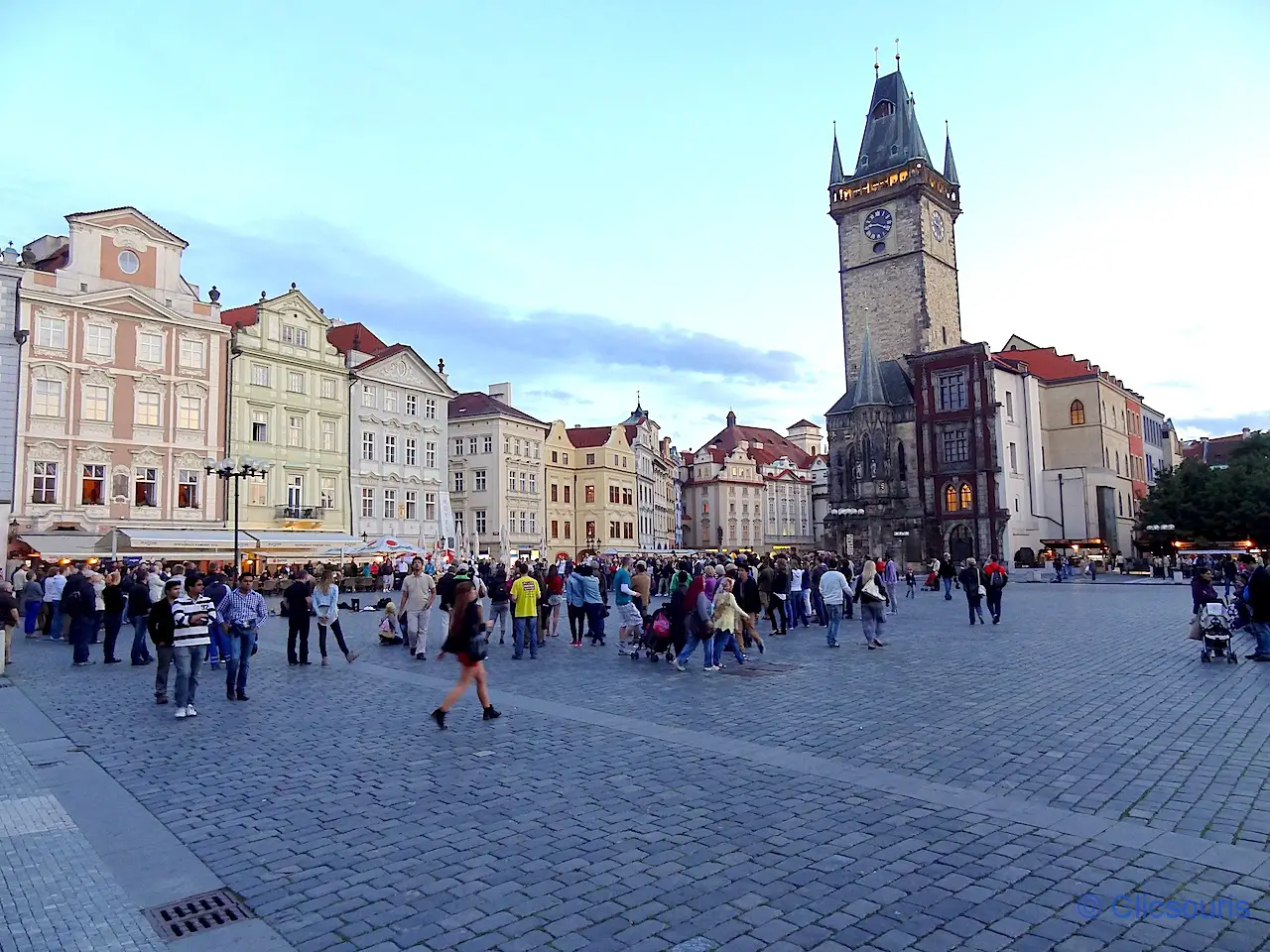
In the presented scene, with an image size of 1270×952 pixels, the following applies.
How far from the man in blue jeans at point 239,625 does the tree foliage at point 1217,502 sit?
60.4 meters

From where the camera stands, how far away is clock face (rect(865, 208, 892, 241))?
76.6 metres

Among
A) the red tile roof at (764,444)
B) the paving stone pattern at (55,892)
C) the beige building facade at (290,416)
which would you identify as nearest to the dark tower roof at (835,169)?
the red tile roof at (764,444)

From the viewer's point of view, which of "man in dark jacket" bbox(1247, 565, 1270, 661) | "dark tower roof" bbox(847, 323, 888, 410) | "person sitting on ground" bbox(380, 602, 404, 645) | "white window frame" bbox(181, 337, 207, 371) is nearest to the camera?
"man in dark jacket" bbox(1247, 565, 1270, 661)

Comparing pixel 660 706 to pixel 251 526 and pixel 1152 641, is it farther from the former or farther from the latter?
pixel 251 526

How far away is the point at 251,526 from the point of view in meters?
45.3

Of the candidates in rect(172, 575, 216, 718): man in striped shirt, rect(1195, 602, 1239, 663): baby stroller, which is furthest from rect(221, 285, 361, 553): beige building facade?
rect(1195, 602, 1239, 663): baby stroller

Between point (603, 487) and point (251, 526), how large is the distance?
35.0 metres

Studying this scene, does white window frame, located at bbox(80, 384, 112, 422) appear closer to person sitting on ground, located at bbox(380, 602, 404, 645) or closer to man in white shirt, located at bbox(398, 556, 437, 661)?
person sitting on ground, located at bbox(380, 602, 404, 645)

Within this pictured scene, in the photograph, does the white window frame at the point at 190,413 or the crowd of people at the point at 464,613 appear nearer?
the crowd of people at the point at 464,613

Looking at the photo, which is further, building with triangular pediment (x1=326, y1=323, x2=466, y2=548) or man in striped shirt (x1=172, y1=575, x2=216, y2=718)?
building with triangular pediment (x1=326, y1=323, x2=466, y2=548)

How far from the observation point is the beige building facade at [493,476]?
214 ft

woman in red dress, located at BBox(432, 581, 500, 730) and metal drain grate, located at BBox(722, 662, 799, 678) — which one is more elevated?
woman in red dress, located at BBox(432, 581, 500, 730)

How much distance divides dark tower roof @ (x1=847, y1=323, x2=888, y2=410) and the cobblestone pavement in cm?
5913

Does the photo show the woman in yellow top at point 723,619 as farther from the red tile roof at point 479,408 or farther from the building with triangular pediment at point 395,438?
the red tile roof at point 479,408
